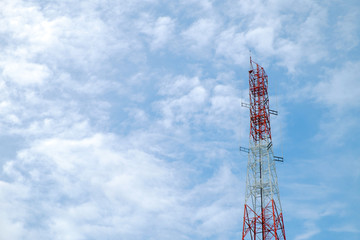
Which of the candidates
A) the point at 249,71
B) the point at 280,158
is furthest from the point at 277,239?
the point at 249,71

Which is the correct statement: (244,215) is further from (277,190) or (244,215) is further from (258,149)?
(258,149)

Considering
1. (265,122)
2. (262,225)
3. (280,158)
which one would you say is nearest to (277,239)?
(262,225)

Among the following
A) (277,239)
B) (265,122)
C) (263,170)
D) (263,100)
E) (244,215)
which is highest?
(263,100)

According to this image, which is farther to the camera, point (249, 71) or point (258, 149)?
point (249, 71)

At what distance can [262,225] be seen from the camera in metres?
66.0

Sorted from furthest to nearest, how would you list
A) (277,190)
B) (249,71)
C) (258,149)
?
(249,71) → (258,149) → (277,190)

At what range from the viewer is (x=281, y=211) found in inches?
2606

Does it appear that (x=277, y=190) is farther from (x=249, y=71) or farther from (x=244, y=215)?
(x=249, y=71)

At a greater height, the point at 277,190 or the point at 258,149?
the point at 258,149

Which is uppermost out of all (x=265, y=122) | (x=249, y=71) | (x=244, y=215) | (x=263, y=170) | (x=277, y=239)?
(x=249, y=71)

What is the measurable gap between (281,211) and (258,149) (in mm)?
11880

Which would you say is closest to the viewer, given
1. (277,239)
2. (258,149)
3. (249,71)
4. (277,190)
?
(277,239)

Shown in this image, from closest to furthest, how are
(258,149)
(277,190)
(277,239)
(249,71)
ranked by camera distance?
(277,239), (277,190), (258,149), (249,71)

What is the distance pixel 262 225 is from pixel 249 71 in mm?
29700
